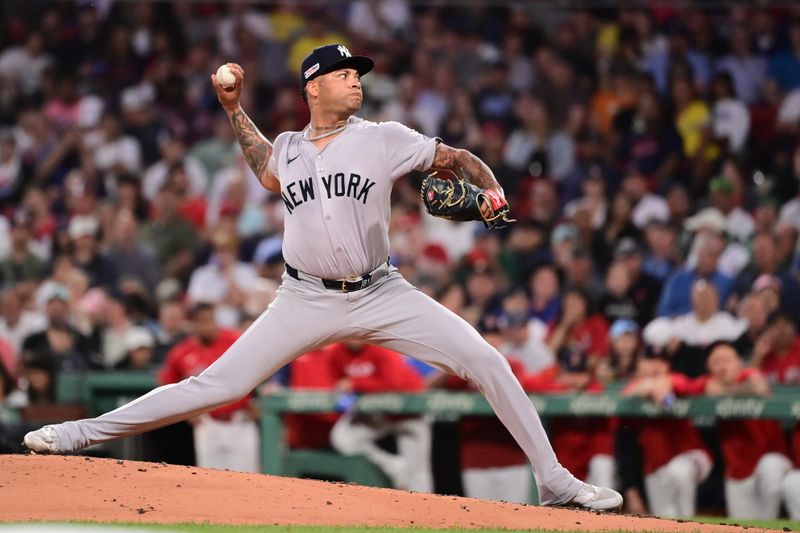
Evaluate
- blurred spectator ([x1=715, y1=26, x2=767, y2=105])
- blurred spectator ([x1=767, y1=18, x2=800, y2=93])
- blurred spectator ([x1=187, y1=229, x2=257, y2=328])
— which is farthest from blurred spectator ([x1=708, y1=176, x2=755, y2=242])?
blurred spectator ([x1=187, y1=229, x2=257, y2=328])

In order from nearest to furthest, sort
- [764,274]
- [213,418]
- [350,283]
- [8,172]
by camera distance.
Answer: [350,283] → [213,418] → [764,274] → [8,172]

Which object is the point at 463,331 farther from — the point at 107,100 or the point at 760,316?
the point at 107,100

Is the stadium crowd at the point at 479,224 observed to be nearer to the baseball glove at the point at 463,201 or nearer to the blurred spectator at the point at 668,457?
the blurred spectator at the point at 668,457

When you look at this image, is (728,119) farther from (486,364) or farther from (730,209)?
(486,364)

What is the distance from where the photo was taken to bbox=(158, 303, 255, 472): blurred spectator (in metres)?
9.52

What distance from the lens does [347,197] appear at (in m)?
6.02

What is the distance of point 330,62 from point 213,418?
159 inches

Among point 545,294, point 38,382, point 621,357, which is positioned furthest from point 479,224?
point 38,382

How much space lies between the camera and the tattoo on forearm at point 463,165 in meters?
6.02

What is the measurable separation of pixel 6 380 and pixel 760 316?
5.61 meters

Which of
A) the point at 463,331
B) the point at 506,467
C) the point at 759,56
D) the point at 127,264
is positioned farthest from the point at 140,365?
the point at 759,56

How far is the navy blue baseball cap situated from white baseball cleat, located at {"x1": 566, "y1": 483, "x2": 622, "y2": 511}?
212cm

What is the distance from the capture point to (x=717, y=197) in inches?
472

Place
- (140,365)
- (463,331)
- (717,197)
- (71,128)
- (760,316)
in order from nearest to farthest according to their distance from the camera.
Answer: (463,331) → (760,316) → (140,365) → (717,197) → (71,128)
